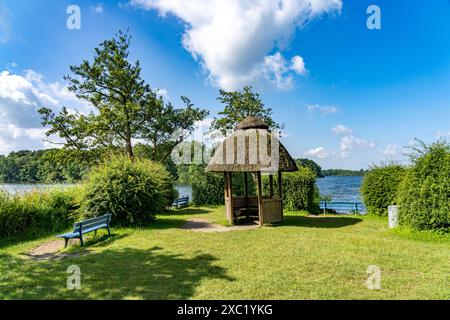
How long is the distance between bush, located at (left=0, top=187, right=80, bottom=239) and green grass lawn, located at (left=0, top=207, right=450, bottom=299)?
151cm

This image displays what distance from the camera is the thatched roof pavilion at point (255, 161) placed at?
40.0ft

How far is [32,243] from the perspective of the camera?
33.9 feet

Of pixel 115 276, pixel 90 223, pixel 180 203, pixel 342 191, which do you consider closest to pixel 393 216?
pixel 115 276

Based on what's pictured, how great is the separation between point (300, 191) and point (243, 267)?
12.2 meters

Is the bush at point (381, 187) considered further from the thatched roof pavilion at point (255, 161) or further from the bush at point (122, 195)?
the bush at point (122, 195)

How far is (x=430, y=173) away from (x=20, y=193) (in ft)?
56.1

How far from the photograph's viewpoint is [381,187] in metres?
14.6

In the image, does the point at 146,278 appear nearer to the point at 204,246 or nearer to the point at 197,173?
the point at 204,246

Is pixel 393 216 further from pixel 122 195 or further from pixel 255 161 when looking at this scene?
pixel 122 195

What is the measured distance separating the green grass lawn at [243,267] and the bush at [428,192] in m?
0.49

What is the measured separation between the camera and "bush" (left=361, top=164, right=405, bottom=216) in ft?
46.8

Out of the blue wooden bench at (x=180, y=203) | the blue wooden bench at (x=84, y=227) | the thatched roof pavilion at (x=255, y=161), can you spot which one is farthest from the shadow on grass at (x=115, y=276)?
the blue wooden bench at (x=180, y=203)

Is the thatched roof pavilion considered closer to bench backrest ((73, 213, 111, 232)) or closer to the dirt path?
the dirt path

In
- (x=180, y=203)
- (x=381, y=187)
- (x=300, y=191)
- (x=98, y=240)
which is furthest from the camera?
Result: (x=180, y=203)
